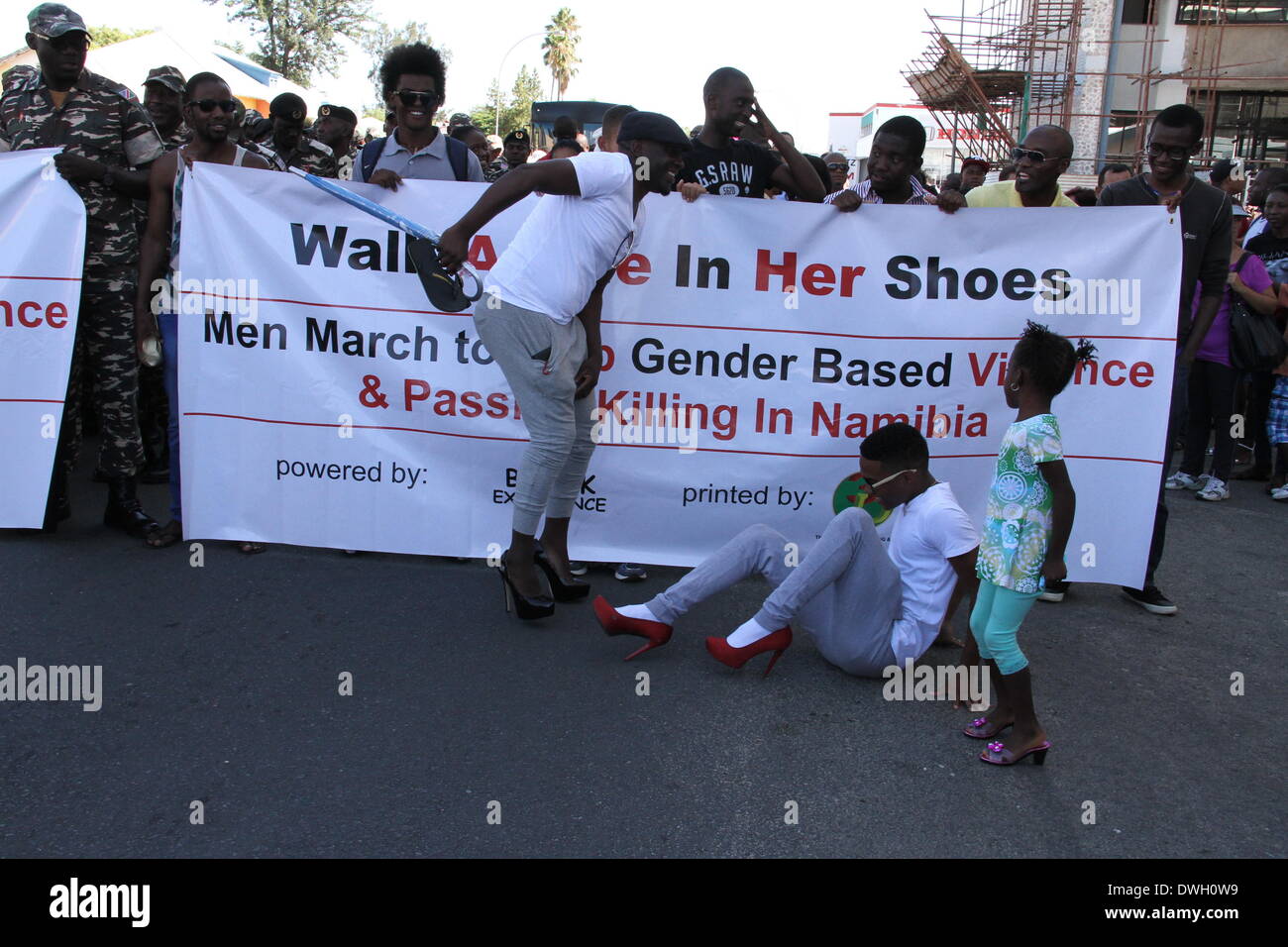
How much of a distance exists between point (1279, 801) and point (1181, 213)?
2.72 metres

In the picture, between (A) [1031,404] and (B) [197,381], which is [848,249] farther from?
(B) [197,381]

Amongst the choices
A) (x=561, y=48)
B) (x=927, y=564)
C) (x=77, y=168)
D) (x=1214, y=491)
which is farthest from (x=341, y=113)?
(x=561, y=48)

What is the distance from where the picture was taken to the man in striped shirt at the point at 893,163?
15.7 ft

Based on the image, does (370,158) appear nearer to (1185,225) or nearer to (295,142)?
(295,142)

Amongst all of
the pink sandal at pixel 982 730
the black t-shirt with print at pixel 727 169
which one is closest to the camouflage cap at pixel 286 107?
the black t-shirt with print at pixel 727 169

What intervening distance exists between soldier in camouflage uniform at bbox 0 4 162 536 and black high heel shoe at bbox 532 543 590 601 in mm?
2020

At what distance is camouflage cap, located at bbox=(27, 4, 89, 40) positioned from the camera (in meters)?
4.84

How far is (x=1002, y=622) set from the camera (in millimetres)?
3205

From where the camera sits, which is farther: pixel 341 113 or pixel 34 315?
pixel 341 113

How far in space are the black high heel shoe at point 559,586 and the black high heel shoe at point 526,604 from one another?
217mm

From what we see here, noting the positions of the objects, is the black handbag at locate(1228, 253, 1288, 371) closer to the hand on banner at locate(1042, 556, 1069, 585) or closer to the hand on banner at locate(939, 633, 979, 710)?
the hand on banner at locate(939, 633, 979, 710)

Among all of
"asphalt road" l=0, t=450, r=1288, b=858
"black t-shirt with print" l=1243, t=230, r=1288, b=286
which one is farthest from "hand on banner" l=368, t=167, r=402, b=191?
"black t-shirt with print" l=1243, t=230, r=1288, b=286

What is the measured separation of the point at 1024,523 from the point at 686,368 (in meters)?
2.00

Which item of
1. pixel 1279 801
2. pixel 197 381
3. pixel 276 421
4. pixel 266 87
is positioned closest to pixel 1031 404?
pixel 1279 801
